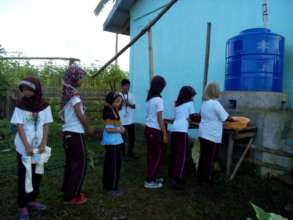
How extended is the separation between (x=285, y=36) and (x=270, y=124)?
158 centimetres

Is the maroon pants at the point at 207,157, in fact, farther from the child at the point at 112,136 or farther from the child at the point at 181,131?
the child at the point at 112,136

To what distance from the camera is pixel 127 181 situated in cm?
388

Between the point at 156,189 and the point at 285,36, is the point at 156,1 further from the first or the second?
the point at 156,189

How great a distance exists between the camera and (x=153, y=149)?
3590 millimetres

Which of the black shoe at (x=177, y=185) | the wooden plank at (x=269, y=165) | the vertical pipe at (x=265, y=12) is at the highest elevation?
the vertical pipe at (x=265, y=12)

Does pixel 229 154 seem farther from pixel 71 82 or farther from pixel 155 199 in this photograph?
pixel 71 82

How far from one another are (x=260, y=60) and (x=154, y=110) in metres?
1.84

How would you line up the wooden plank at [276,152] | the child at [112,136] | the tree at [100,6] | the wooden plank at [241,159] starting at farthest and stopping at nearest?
the tree at [100,6] → the wooden plank at [241,159] → the wooden plank at [276,152] → the child at [112,136]

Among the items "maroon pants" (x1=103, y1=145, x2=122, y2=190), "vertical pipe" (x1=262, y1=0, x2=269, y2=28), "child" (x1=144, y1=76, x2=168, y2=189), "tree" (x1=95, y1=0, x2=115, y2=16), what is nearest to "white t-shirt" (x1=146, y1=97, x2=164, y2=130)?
"child" (x1=144, y1=76, x2=168, y2=189)

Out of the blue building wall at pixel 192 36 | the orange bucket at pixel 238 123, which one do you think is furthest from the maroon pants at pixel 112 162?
the blue building wall at pixel 192 36

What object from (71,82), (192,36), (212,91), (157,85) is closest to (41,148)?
(71,82)

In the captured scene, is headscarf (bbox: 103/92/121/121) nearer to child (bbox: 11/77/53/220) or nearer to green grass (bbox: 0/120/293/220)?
child (bbox: 11/77/53/220)

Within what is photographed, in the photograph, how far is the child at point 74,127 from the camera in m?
2.86

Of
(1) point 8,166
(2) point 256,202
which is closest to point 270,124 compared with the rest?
(2) point 256,202
